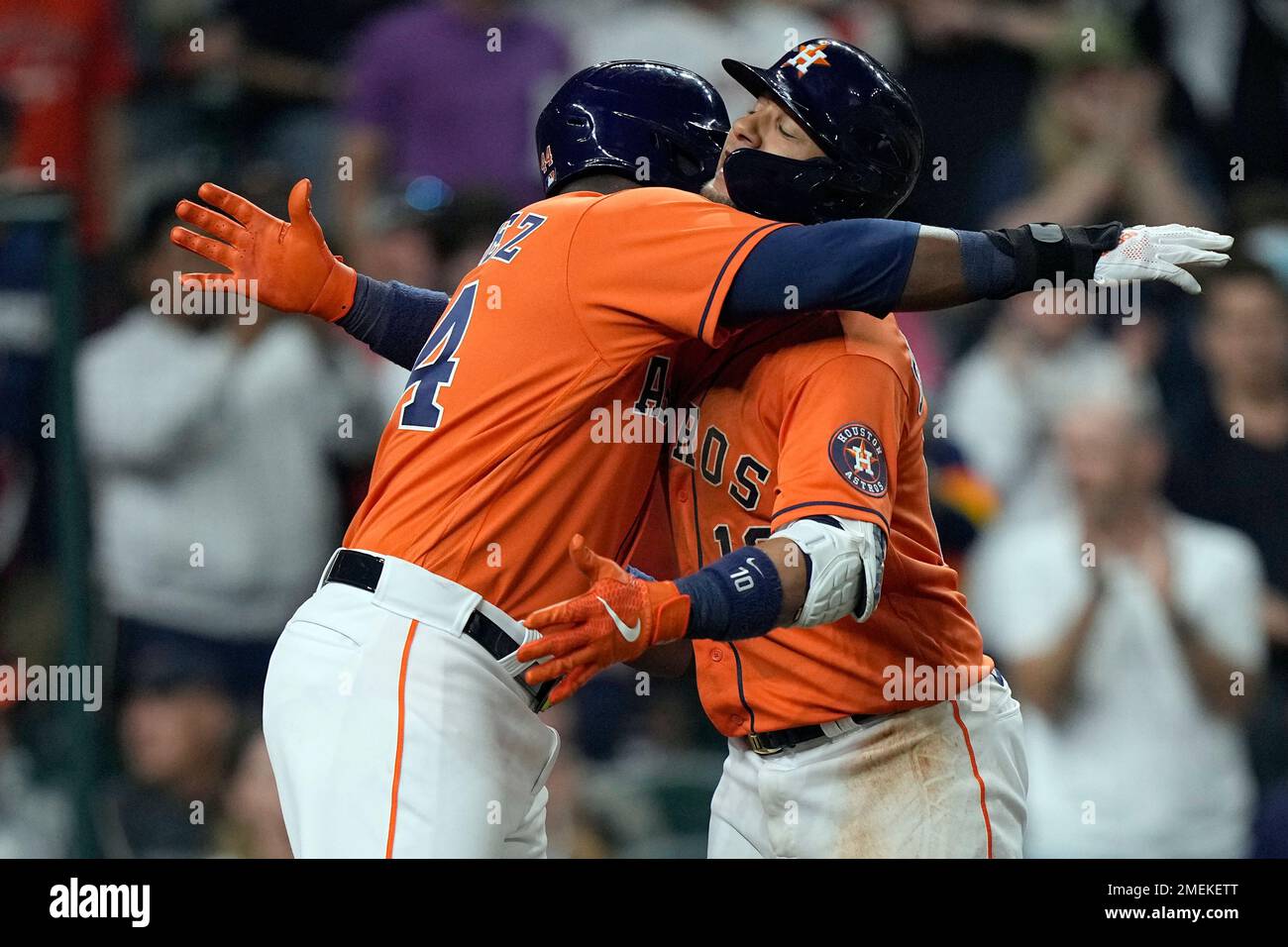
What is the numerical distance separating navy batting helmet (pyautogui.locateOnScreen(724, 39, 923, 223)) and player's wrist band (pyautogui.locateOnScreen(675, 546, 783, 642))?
2.37 ft

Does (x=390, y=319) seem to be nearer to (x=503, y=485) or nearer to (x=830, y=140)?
(x=503, y=485)

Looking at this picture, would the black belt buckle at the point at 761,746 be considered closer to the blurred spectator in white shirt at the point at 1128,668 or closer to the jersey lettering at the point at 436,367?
the jersey lettering at the point at 436,367

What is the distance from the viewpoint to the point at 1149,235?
2.88 metres

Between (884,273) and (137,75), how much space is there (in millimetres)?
4017

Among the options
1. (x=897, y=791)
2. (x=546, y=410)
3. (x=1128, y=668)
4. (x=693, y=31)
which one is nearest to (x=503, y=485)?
(x=546, y=410)

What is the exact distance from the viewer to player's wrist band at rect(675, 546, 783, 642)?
8.57 feet

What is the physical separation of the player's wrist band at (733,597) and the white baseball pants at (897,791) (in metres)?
0.56

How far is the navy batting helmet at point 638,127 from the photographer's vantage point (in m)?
3.22

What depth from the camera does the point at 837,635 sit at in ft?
10.2

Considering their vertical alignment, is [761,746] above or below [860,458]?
below

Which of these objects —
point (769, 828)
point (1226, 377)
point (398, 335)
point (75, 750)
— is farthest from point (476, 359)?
point (1226, 377)

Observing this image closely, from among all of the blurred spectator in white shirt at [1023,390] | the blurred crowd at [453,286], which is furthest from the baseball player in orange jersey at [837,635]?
the blurred spectator in white shirt at [1023,390]

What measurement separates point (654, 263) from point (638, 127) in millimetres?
448

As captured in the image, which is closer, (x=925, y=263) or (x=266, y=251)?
(x=925, y=263)
